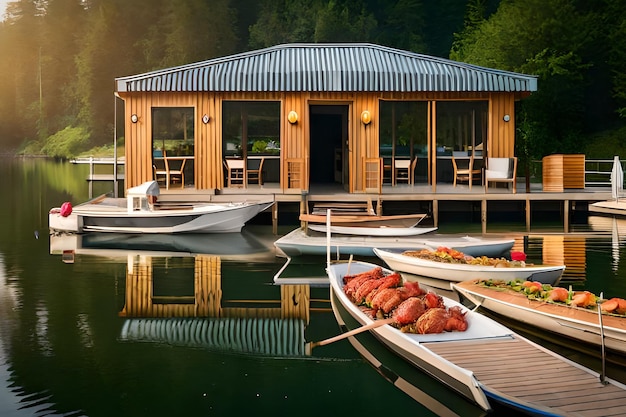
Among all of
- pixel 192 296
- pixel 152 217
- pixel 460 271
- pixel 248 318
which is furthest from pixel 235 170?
pixel 248 318

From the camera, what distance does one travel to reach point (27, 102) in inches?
3428

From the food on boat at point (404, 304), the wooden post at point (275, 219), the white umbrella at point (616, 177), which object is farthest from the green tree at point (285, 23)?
the food on boat at point (404, 304)

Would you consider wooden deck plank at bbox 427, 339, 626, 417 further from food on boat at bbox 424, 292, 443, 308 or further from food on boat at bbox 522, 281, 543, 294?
food on boat at bbox 522, 281, 543, 294

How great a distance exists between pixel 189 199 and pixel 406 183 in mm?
5833

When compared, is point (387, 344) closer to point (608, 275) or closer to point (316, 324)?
point (316, 324)

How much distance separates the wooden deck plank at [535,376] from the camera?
23.9ft

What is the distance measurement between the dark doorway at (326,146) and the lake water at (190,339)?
818cm

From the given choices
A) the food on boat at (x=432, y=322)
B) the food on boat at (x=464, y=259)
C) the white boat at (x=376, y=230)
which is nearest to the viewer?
the food on boat at (x=432, y=322)

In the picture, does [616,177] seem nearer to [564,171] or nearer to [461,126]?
[564,171]

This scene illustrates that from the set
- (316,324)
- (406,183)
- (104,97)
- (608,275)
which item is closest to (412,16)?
(104,97)

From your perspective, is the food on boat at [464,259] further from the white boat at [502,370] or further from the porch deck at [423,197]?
the porch deck at [423,197]

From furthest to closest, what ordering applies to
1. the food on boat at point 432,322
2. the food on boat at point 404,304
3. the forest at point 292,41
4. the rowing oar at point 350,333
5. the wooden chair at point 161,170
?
1. the forest at point 292,41
2. the wooden chair at point 161,170
3. the rowing oar at point 350,333
4. the food on boat at point 404,304
5. the food on boat at point 432,322

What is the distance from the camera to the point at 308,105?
72.2ft

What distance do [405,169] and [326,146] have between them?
3130 mm
